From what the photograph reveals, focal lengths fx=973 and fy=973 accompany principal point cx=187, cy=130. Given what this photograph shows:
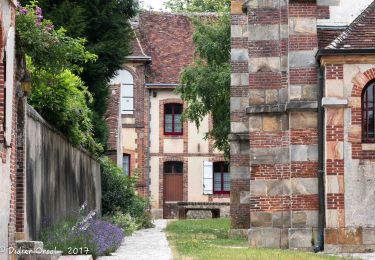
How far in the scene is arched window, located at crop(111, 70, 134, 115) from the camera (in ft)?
152

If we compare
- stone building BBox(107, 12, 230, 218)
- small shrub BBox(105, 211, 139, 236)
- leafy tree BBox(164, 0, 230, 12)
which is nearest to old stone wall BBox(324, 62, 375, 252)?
small shrub BBox(105, 211, 139, 236)

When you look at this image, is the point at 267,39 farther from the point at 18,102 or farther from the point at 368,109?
the point at 18,102

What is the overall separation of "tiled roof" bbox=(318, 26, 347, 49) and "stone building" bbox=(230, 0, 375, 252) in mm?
22

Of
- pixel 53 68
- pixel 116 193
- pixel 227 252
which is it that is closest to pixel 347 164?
pixel 227 252

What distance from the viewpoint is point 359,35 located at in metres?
20.5

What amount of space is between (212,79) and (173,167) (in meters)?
13.4

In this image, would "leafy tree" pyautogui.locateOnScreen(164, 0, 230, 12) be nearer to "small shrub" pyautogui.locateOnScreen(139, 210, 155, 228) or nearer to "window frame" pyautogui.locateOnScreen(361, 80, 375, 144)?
"small shrub" pyautogui.locateOnScreen(139, 210, 155, 228)

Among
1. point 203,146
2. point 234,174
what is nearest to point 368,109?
point 234,174

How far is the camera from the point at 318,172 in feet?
67.4

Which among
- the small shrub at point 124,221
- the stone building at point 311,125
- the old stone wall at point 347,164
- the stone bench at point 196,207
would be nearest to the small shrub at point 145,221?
the small shrub at point 124,221

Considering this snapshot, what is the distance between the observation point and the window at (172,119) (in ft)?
156

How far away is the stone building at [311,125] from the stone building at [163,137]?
24.5 meters

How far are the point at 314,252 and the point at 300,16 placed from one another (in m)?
5.06

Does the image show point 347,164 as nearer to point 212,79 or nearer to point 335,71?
point 335,71
